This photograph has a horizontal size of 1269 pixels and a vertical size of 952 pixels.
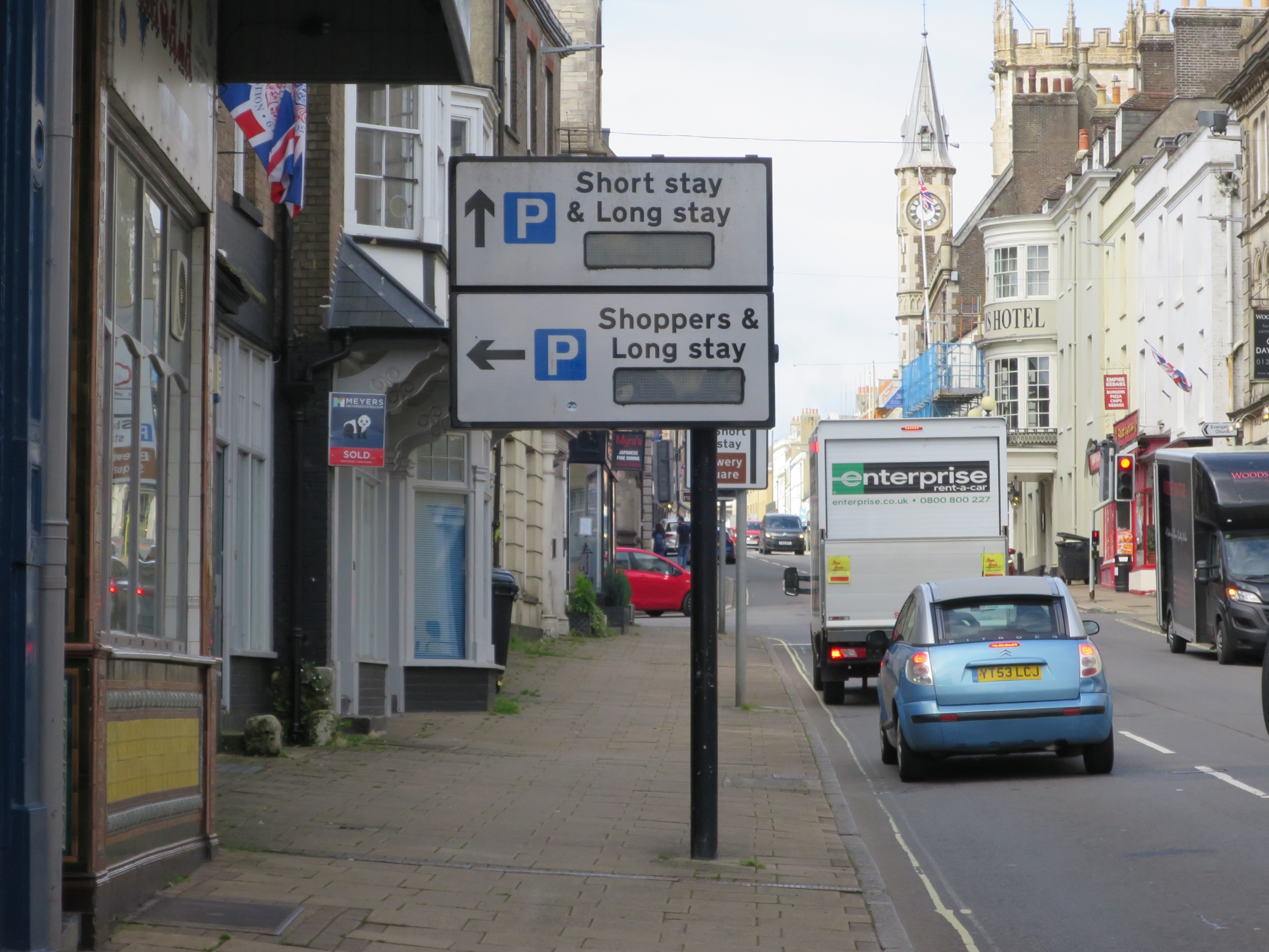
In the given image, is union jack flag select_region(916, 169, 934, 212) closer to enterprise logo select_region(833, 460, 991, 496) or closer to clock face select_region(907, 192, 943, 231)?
clock face select_region(907, 192, 943, 231)

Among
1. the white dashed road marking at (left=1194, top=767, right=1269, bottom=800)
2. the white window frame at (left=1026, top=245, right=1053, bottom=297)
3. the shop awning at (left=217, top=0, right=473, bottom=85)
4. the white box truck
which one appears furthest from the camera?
the white window frame at (left=1026, top=245, right=1053, bottom=297)

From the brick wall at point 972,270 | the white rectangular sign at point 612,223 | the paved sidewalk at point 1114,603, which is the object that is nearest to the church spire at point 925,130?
the brick wall at point 972,270

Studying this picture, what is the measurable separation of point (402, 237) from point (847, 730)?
6922mm

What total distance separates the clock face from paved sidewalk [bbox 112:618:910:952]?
4510 inches

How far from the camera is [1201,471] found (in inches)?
1037

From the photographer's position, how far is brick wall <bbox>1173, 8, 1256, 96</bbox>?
177 feet

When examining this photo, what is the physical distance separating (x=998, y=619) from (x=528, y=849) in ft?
18.7

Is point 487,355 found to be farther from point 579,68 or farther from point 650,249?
point 579,68

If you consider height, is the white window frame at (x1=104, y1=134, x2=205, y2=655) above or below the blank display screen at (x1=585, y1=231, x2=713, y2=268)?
below

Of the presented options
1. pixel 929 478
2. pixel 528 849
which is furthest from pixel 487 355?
pixel 929 478

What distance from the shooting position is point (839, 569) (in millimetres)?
20562

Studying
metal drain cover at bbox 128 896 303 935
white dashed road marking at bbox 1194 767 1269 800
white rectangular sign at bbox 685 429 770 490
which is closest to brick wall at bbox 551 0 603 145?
white rectangular sign at bbox 685 429 770 490

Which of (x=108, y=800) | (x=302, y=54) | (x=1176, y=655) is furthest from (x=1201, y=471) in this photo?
(x=108, y=800)

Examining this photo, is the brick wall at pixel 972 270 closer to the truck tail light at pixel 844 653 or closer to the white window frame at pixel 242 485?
the truck tail light at pixel 844 653
